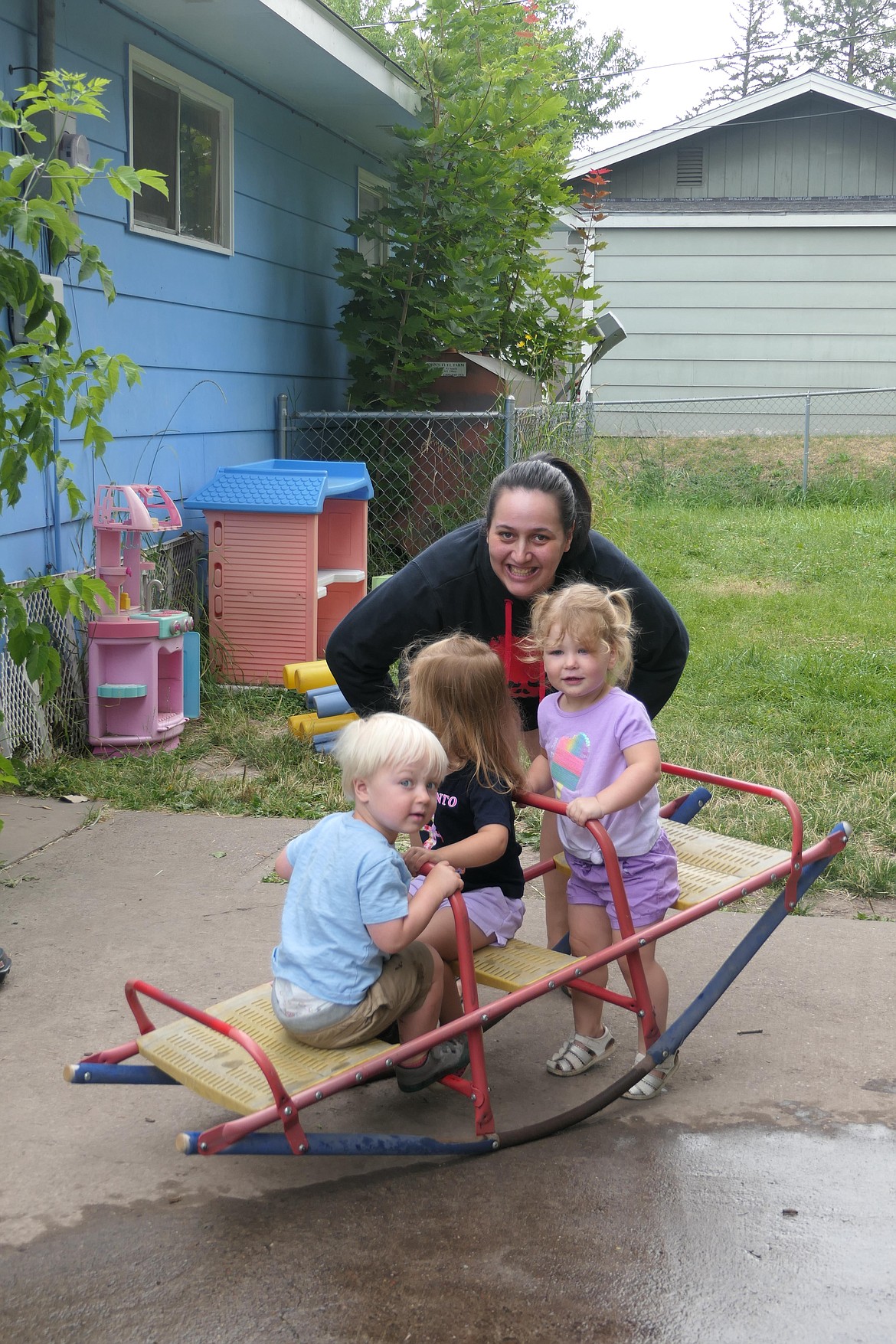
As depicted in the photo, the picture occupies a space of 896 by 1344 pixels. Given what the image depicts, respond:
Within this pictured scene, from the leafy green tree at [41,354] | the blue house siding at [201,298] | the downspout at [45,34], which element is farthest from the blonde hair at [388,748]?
the downspout at [45,34]

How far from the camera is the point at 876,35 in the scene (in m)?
40.6

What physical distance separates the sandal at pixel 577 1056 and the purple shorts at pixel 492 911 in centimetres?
37

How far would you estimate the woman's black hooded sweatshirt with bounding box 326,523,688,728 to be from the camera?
3438 mm

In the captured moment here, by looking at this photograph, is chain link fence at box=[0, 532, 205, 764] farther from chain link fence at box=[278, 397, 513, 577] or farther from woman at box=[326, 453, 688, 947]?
chain link fence at box=[278, 397, 513, 577]

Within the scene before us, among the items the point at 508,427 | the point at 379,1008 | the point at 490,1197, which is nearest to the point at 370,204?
the point at 508,427

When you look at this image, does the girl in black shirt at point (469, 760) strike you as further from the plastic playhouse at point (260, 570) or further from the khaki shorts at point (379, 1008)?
the plastic playhouse at point (260, 570)

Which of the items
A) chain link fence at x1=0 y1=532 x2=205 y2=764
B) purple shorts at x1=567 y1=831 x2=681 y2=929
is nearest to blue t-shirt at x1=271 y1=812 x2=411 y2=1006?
purple shorts at x1=567 y1=831 x2=681 y2=929

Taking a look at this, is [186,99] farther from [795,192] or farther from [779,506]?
[795,192]

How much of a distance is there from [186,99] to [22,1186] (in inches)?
254

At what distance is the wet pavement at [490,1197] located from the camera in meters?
2.28

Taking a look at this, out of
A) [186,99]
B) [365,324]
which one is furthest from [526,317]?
[186,99]

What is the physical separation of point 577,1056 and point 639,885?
1.51 ft

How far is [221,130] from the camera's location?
25.9ft

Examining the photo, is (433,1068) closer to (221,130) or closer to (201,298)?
(201,298)
